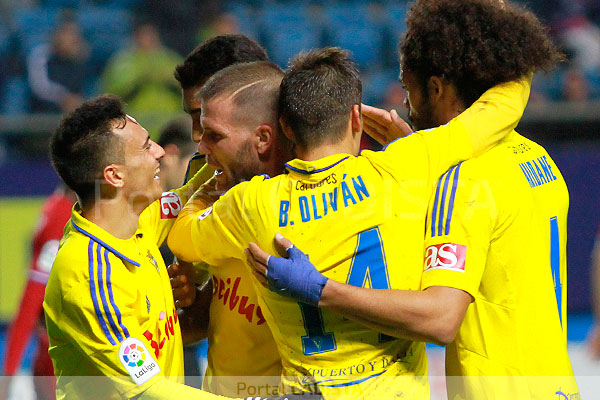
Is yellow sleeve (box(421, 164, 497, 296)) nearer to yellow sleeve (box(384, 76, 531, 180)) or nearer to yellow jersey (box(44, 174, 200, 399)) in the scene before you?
yellow sleeve (box(384, 76, 531, 180))

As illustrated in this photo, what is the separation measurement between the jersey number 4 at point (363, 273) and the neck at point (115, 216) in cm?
79

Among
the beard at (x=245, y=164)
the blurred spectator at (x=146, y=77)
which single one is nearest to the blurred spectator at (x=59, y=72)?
the blurred spectator at (x=146, y=77)

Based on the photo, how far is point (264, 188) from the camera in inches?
100.0

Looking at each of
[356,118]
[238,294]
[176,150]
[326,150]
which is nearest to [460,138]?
[356,118]

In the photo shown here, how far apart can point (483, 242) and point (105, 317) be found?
4.20ft

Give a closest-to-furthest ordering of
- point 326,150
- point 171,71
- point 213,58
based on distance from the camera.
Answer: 1. point 326,150
2. point 213,58
3. point 171,71

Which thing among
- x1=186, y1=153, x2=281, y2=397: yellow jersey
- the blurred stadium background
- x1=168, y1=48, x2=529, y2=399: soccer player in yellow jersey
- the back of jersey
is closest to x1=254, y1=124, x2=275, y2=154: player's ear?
x1=168, y1=48, x2=529, y2=399: soccer player in yellow jersey

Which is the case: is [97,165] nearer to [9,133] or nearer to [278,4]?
[9,133]

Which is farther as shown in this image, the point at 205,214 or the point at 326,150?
the point at 205,214

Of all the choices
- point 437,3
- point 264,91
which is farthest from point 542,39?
point 264,91

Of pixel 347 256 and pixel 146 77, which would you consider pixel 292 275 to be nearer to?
pixel 347 256

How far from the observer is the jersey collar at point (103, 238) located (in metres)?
2.74

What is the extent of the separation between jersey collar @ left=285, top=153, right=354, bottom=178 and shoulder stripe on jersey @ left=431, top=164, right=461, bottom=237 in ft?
1.06

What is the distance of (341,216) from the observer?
245 cm
